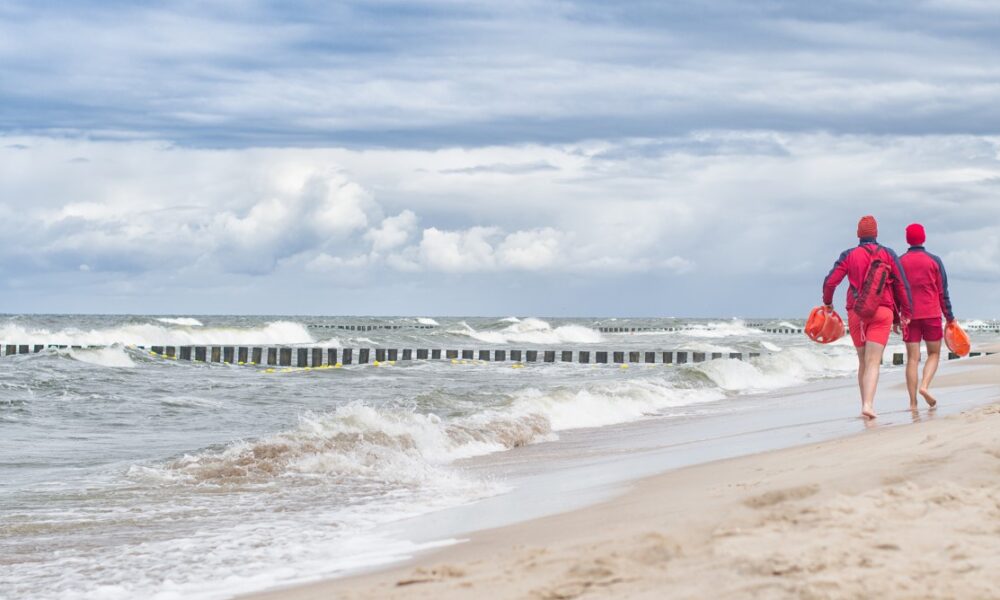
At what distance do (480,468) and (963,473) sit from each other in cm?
538

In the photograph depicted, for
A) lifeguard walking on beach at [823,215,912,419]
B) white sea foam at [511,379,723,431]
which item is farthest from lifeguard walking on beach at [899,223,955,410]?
white sea foam at [511,379,723,431]

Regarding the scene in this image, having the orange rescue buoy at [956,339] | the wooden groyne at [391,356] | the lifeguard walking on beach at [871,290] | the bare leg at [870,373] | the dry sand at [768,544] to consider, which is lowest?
the wooden groyne at [391,356]

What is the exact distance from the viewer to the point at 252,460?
9695 millimetres

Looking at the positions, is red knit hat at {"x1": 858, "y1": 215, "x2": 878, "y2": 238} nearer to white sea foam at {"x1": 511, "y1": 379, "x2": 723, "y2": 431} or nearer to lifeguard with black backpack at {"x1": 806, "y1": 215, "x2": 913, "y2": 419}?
lifeguard with black backpack at {"x1": 806, "y1": 215, "x2": 913, "y2": 419}

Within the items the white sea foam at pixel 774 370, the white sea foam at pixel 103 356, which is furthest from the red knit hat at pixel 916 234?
the white sea foam at pixel 103 356

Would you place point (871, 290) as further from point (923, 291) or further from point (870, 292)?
point (923, 291)

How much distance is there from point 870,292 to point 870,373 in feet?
2.61

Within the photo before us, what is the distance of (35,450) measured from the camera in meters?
11.3

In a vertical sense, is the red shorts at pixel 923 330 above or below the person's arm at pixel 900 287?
below

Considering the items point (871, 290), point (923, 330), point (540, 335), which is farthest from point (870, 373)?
point (540, 335)

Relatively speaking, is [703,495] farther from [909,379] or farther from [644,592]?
[909,379]

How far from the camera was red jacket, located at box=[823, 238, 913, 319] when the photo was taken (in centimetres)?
945

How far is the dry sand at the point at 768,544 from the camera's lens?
3408mm

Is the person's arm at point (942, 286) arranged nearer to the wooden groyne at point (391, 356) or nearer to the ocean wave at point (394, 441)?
the ocean wave at point (394, 441)
